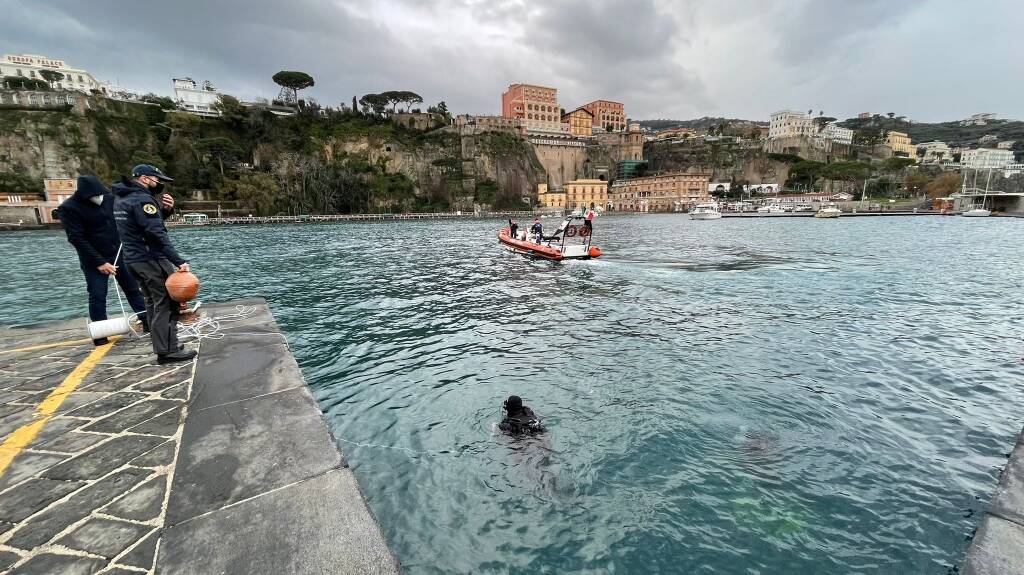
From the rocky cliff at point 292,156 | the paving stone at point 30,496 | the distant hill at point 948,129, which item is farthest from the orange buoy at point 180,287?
the distant hill at point 948,129

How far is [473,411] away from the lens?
5340 millimetres

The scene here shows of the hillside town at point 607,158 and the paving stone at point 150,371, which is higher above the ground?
the hillside town at point 607,158

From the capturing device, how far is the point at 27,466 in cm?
274

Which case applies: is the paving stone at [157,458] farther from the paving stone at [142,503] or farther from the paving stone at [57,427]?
the paving stone at [57,427]

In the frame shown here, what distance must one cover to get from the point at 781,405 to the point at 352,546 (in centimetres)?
583

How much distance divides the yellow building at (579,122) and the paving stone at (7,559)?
445ft

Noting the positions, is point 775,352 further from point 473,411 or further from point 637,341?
point 473,411

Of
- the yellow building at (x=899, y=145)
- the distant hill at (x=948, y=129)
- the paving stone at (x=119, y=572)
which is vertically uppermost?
the distant hill at (x=948, y=129)

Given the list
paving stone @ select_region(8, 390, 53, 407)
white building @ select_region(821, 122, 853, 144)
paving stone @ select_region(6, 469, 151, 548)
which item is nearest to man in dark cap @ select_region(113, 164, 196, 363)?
paving stone @ select_region(8, 390, 53, 407)

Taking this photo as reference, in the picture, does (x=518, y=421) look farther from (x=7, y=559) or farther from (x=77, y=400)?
(x=77, y=400)

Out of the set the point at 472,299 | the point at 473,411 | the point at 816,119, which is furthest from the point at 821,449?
the point at 816,119

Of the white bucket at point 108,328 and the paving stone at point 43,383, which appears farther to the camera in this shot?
the white bucket at point 108,328

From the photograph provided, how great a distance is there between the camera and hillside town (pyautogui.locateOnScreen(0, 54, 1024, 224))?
227 ft

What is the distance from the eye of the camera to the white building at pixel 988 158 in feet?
388
